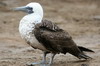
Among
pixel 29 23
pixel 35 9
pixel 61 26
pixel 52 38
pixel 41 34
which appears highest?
pixel 35 9

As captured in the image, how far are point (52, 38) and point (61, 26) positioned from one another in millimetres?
6651

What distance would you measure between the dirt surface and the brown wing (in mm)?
495

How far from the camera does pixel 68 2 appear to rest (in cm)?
2222

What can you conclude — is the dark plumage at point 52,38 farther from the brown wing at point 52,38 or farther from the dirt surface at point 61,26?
the dirt surface at point 61,26

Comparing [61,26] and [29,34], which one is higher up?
[29,34]

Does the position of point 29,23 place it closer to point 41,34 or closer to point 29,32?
point 29,32

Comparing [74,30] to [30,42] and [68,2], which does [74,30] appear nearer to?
[30,42]

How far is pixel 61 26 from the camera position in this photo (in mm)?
15250

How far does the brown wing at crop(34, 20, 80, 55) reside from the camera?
8.50 metres

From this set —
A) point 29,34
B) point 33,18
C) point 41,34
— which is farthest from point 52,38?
point 33,18

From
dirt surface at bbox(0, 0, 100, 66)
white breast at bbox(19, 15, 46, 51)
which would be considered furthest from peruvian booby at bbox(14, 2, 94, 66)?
dirt surface at bbox(0, 0, 100, 66)


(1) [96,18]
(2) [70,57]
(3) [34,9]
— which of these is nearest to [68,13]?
(1) [96,18]

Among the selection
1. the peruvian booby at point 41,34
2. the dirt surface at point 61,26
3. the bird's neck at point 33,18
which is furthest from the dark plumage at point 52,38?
the dirt surface at point 61,26

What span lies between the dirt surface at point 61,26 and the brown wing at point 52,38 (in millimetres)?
495
